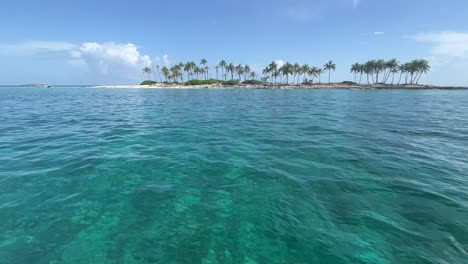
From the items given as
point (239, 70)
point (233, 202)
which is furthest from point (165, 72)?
point (233, 202)

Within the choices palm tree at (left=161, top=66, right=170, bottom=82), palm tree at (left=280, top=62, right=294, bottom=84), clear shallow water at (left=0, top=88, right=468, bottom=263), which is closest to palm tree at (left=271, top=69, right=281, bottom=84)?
palm tree at (left=280, top=62, right=294, bottom=84)

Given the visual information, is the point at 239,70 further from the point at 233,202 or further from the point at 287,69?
the point at 233,202

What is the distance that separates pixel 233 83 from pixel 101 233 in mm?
120839

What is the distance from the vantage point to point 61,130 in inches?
592

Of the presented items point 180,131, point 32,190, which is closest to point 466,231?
point 32,190

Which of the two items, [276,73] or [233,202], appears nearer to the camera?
[233,202]

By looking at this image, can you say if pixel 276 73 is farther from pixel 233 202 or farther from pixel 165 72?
pixel 233 202

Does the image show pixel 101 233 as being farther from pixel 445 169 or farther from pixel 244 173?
pixel 445 169

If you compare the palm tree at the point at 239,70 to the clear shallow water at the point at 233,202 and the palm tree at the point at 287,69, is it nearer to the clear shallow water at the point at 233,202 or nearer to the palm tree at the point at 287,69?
the palm tree at the point at 287,69

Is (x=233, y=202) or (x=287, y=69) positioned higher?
(x=287, y=69)

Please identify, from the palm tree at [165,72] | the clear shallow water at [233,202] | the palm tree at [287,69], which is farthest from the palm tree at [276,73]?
the clear shallow water at [233,202]

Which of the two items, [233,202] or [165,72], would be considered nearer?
[233,202]

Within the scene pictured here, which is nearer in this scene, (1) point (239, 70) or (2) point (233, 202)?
(2) point (233, 202)

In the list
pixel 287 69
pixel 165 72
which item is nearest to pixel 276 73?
pixel 287 69
